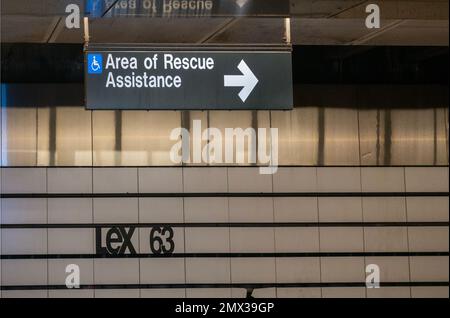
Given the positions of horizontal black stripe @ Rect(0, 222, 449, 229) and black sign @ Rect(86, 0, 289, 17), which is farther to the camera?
horizontal black stripe @ Rect(0, 222, 449, 229)

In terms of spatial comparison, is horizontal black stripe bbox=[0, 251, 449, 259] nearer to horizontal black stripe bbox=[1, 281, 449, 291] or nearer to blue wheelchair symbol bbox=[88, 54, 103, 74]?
horizontal black stripe bbox=[1, 281, 449, 291]

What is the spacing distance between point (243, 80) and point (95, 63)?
4.32 feet

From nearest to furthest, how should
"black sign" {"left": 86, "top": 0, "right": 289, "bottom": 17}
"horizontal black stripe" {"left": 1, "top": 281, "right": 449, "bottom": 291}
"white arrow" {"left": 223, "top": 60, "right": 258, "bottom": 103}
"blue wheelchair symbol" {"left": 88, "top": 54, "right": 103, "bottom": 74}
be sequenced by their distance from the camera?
"blue wheelchair symbol" {"left": 88, "top": 54, "right": 103, "bottom": 74}, "white arrow" {"left": 223, "top": 60, "right": 258, "bottom": 103}, "black sign" {"left": 86, "top": 0, "right": 289, "bottom": 17}, "horizontal black stripe" {"left": 1, "top": 281, "right": 449, "bottom": 291}

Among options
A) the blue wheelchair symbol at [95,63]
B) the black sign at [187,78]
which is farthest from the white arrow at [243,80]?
the blue wheelchair symbol at [95,63]

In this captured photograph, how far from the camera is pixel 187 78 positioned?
344 inches

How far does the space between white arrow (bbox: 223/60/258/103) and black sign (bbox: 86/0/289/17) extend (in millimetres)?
824

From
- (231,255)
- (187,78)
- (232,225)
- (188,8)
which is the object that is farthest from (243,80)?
(231,255)

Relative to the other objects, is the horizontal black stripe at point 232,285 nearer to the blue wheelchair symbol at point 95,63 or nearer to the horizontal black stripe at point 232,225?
the horizontal black stripe at point 232,225

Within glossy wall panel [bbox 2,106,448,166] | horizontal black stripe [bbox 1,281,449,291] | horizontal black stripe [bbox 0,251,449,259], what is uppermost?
glossy wall panel [bbox 2,106,448,166]

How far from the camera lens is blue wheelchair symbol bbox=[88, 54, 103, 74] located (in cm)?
862

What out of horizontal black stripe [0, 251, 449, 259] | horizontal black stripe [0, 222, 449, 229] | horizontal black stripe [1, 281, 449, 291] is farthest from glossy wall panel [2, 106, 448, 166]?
horizontal black stripe [1, 281, 449, 291]

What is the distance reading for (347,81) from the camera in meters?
12.6

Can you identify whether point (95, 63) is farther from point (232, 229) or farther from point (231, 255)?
point (231, 255)
